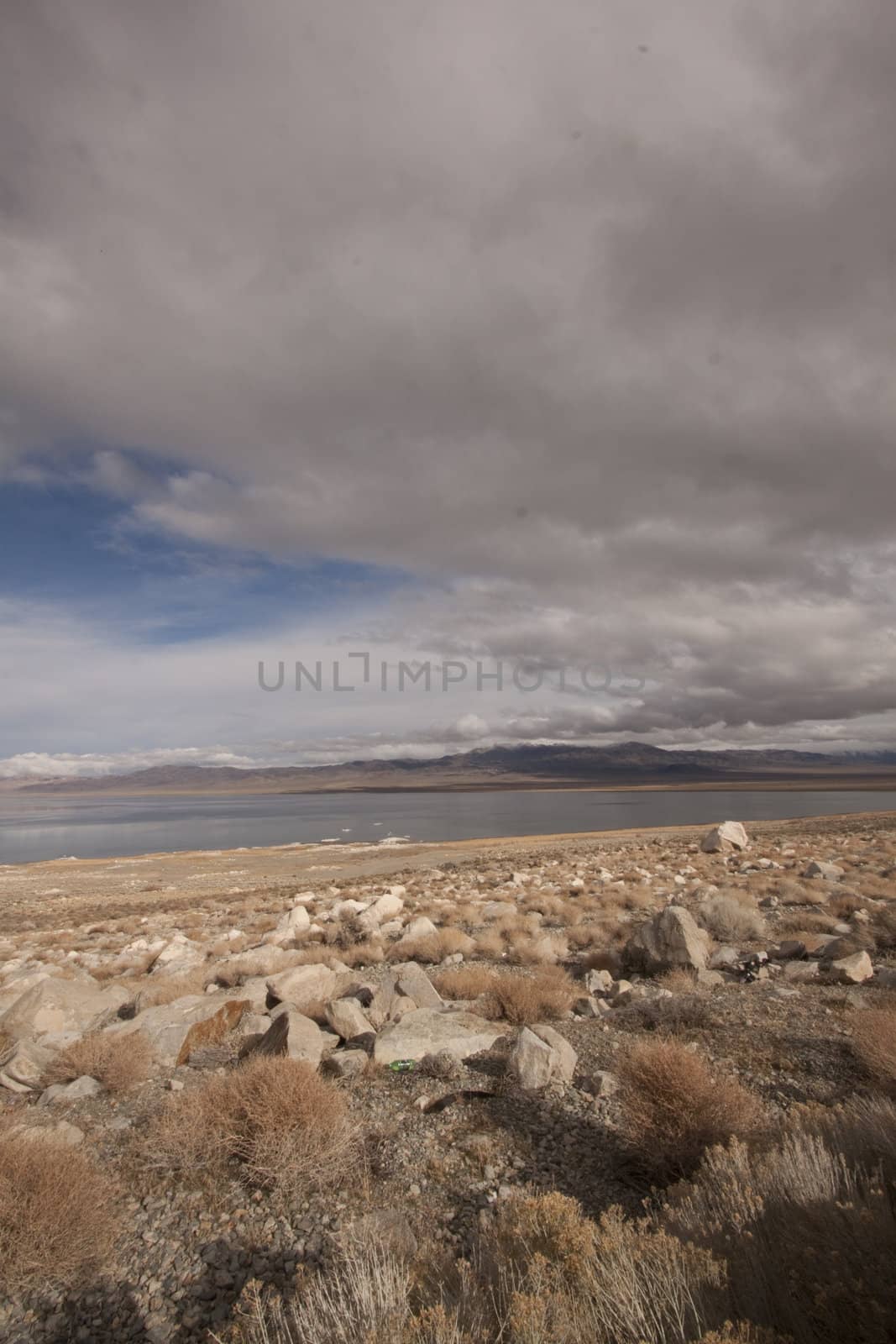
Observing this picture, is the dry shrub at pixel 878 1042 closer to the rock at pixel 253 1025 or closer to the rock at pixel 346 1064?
the rock at pixel 346 1064

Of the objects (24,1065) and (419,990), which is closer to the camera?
(24,1065)

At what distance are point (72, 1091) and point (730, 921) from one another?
12.1 m

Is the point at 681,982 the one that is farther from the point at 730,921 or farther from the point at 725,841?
the point at 725,841

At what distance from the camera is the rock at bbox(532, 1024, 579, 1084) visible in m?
6.89

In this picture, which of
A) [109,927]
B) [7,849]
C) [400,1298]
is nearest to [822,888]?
[400,1298]

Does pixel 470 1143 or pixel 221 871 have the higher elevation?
pixel 470 1143

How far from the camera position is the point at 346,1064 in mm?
7352

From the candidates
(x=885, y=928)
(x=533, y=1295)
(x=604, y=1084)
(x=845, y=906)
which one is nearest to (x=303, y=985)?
(x=604, y=1084)

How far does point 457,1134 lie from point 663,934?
6418mm

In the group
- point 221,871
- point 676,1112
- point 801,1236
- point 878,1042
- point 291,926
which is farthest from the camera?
point 221,871

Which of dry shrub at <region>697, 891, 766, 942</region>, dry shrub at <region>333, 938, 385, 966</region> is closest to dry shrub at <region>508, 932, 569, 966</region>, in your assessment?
dry shrub at <region>333, 938, 385, 966</region>

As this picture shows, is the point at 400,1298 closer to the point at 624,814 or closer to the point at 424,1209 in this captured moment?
the point at 424,1209

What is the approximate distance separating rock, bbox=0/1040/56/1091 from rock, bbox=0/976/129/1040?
75 cm

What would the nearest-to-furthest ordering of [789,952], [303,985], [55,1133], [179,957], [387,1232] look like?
[387,1232] → [55,1133] → [303,985] → [789,952] → [179,957]
